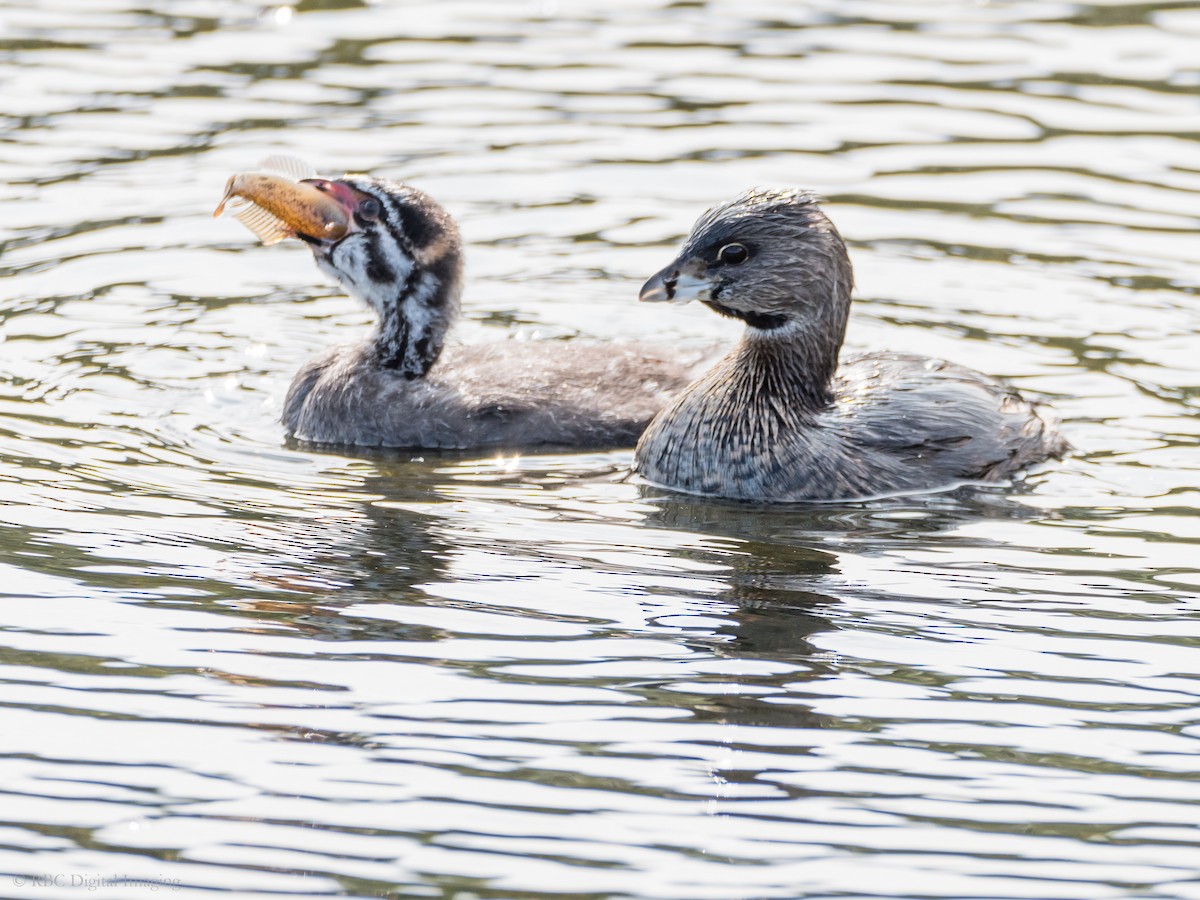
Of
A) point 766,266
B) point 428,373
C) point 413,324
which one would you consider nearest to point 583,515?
point 766,266

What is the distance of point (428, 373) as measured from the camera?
36.2 ft

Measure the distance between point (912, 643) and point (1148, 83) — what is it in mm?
8965

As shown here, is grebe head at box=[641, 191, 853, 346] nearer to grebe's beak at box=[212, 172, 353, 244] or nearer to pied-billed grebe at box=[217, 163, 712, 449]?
pied-billed grebe at box=[217, 163, 712, 449]

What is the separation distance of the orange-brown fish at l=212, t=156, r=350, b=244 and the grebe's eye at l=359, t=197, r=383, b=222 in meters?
0.09

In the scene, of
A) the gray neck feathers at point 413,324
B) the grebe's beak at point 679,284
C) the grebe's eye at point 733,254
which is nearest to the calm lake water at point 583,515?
the gray neck feathers at point 413,324

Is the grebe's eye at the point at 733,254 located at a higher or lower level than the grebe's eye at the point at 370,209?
lower

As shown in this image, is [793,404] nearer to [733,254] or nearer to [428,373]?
[733,254]

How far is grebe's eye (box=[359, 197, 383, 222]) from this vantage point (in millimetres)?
10898

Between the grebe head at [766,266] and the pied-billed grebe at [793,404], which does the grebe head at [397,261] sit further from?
the grebe head at [766,266]

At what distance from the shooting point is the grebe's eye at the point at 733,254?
977cm

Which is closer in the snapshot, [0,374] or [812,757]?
[812,757]

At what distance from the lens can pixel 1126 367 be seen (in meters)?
11.5

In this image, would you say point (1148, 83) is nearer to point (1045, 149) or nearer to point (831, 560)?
point (1045, 149)

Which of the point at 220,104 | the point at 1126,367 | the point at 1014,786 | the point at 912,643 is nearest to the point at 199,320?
the point at 220,104
